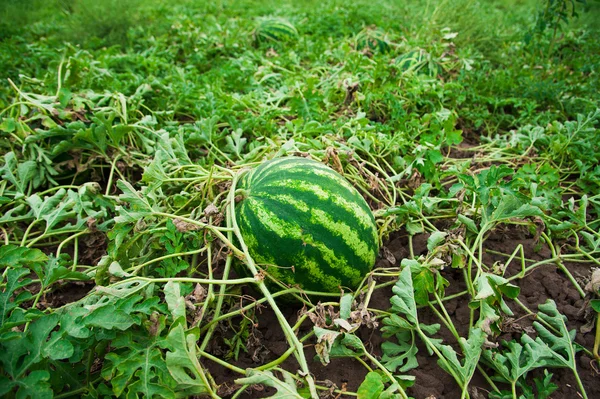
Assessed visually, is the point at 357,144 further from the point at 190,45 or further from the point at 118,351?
the point at 190,45

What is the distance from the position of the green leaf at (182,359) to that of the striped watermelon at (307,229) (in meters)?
0.49

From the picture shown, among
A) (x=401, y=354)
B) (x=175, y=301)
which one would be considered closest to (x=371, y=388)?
(x=401, y=354)

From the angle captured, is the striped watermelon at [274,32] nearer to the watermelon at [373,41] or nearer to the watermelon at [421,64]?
the watermelon at [373,41]

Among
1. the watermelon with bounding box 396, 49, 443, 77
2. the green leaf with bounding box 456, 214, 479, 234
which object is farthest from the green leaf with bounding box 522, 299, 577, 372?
the watermelon with bounding box 396, 49, 443, 77

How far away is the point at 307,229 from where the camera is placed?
5.40 feet

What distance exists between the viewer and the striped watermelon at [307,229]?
164 centimetres

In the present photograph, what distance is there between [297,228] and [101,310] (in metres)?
0.72

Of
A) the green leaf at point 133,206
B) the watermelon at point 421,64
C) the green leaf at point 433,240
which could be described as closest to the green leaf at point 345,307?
the green leaf at point 433,240

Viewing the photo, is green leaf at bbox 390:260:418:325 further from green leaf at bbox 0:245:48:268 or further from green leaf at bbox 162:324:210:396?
green leaf at bbox 0:245:48:268

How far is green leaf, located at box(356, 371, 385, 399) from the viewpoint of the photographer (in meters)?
1.28

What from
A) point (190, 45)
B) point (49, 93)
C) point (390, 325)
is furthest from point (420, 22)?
point (390, 325)

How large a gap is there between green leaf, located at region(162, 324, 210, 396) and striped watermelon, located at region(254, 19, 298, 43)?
13.5 ft

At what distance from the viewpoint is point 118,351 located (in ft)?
5.24

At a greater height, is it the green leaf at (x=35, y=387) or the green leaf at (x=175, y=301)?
the green leaf at (x=175, y=301)
